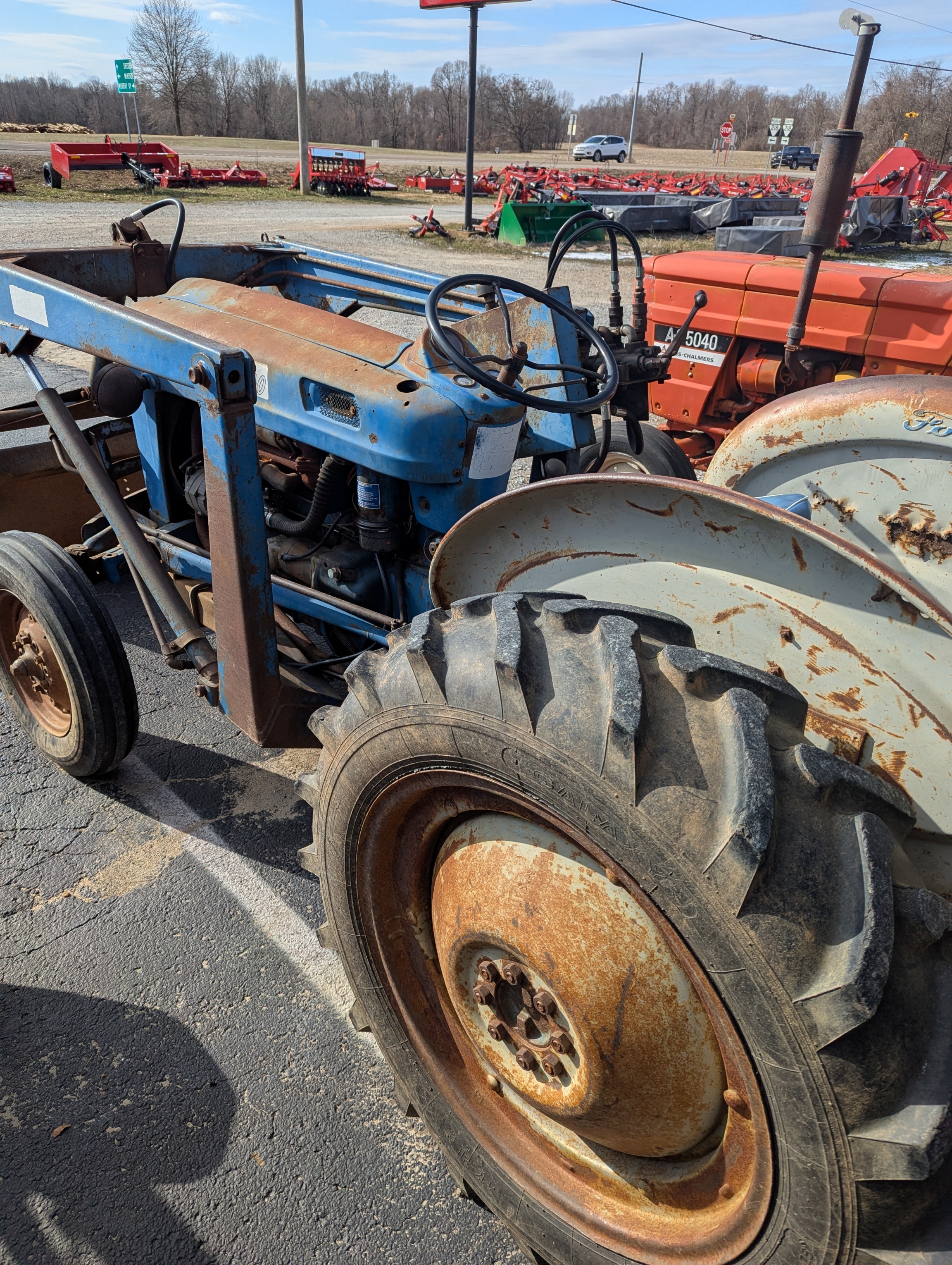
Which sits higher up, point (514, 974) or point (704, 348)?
point (704, 348)

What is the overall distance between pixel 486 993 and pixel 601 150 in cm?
4810

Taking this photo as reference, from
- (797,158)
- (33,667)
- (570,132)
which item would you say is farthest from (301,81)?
(570,132)

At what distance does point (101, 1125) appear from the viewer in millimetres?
1883

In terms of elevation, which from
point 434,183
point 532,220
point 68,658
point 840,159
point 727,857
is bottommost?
point 68,658

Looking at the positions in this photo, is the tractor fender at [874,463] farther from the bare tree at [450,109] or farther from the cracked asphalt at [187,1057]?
the bare tree at [450,109]

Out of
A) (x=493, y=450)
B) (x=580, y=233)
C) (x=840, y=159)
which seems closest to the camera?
(x=493, y=450)

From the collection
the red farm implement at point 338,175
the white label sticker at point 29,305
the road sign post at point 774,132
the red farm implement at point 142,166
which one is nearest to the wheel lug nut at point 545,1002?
the white label sticker at point 29,305

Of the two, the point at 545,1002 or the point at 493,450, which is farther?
the point at 493,450

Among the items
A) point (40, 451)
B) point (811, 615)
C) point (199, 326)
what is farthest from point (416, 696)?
point (40, 451)

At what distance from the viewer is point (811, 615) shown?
1.40 metres

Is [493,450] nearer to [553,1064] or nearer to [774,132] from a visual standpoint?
[553,1064]

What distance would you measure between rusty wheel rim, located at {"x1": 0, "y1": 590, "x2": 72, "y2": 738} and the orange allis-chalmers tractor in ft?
11.7

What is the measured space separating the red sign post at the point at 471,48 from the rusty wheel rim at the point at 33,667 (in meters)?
13.4

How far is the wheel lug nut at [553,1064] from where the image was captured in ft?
4.80
